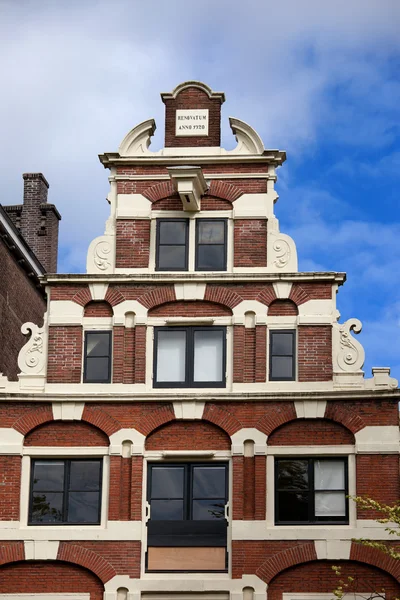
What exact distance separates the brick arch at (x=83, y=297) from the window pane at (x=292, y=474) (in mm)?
6359

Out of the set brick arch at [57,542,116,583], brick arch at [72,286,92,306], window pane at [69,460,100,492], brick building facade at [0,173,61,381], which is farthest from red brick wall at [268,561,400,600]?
brick building facade at [0,173,61,381]

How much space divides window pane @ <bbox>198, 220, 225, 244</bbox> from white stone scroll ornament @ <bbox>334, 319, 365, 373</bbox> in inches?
152

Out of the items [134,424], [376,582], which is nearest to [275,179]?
[134,424]

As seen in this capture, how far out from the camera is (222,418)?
1346 inches

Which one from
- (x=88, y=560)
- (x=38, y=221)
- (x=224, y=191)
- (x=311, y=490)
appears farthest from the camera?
(x=38, y=221)

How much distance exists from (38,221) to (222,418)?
566 inches

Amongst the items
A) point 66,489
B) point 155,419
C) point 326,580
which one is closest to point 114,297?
point 155,419

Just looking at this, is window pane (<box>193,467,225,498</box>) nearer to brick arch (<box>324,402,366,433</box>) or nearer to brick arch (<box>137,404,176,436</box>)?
brick arch (<box>137,404,176,436</box>)

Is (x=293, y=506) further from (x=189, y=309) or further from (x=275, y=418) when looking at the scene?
(x=189, y=309)

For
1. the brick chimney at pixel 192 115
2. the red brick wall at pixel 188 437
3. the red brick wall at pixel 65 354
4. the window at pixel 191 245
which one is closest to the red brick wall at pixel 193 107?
the brick chimney at pixel 192 115

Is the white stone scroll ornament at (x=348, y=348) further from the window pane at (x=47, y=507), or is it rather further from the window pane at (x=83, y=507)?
the window pane at (x=47, y=507)

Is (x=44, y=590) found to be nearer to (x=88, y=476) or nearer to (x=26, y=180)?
(x=88, y=476)

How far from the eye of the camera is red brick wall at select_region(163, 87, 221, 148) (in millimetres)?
37188

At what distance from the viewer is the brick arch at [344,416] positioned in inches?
1335
